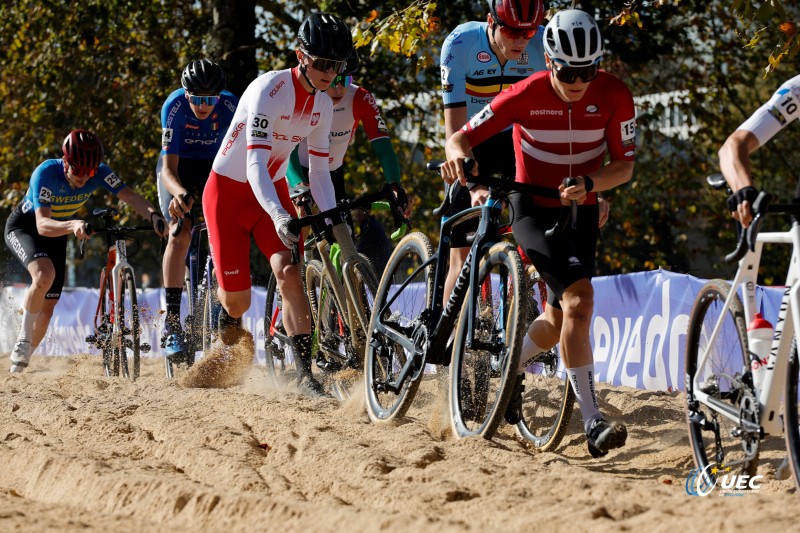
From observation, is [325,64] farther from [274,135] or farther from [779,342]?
[779,342]

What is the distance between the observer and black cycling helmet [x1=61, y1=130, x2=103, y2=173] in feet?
33.7

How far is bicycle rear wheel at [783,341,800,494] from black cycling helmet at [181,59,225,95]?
6662 millimetres

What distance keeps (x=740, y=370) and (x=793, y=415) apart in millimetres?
540

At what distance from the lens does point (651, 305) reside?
862cm

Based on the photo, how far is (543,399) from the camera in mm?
6723

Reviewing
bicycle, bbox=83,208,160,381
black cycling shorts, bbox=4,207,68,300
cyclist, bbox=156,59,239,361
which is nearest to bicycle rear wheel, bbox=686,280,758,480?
cyclist, bbox=156,59,239,361

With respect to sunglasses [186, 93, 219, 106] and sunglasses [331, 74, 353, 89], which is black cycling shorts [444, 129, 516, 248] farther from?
sunglasses [186, 93, 219, 106]

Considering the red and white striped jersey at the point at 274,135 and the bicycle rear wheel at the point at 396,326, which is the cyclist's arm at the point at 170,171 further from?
the bicycle rear wheel at the point at 396,326

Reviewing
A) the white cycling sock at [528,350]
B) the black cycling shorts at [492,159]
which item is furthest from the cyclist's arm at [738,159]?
the black cycling shorts at [492,159]

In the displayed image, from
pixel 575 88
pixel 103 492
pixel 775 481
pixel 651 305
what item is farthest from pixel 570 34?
pixel 651 305

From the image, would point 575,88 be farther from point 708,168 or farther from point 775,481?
point 708,168

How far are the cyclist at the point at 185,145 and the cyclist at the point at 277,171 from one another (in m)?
1.57

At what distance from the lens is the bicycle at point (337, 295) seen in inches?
277

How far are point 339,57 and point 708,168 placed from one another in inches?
655
